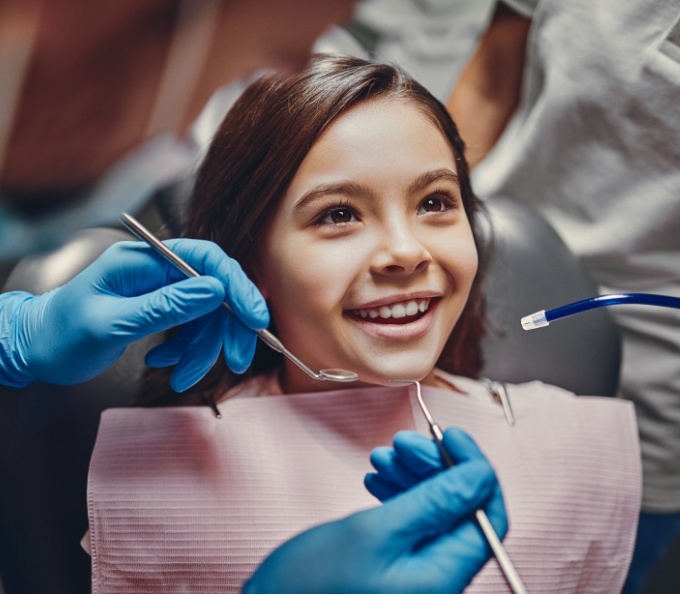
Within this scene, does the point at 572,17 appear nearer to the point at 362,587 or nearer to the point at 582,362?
the point at 582,362

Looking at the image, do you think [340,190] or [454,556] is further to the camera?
[340,190]

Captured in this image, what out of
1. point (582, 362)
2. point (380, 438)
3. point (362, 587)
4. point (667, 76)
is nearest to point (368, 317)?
point (380, 438)

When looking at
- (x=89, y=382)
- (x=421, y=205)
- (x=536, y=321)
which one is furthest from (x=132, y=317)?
(x=536, y=321)

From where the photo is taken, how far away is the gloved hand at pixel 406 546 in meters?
0.63

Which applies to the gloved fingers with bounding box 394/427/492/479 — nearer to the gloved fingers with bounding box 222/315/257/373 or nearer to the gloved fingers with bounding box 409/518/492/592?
the gloved fingers with bounding box 409/518/492/592

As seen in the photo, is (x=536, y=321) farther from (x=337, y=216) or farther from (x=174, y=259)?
(x=174, y=259)

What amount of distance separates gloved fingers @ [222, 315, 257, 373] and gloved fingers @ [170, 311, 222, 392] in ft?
0.07

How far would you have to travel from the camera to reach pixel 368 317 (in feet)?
2.71

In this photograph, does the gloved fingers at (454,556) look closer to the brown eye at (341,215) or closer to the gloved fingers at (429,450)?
the gloved fingers at (429,450)

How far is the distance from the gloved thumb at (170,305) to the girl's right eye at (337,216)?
0.15m

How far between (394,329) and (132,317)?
0.29 meters

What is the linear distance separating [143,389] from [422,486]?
46cm

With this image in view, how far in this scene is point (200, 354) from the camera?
836mm

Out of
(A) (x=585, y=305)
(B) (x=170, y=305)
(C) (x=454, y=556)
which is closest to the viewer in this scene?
(C) (x=454, y=556)
